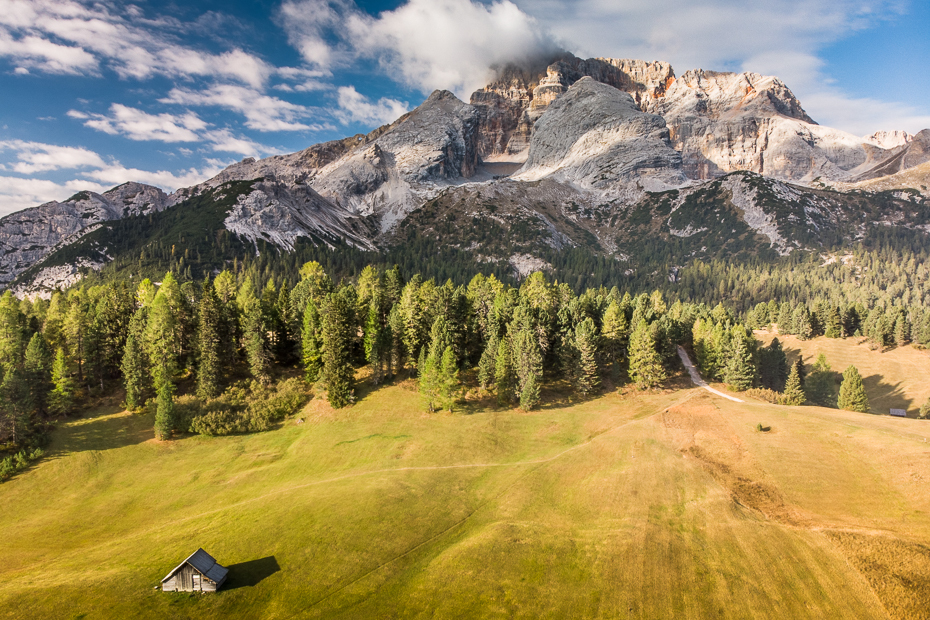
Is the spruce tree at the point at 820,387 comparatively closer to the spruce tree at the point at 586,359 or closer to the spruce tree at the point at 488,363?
the spruce tree at the point at 586,359

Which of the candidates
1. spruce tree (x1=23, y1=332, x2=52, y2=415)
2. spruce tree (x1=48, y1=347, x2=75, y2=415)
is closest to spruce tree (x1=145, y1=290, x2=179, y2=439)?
spruce tree (x1=48, y1=347, x2=75, y2=415)

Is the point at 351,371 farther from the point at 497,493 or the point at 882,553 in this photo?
the point at 882,553

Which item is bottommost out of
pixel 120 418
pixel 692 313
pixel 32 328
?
pixel 120 418

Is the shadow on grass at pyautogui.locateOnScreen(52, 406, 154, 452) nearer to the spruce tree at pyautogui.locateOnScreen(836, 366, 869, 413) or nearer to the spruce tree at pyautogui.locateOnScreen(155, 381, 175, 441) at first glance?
the spruce tree at pyautogui.locateOnScreen(155, 381, 175, 441)

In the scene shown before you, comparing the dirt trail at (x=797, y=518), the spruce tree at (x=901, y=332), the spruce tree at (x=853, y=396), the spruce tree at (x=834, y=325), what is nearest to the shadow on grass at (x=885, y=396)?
the spruce tree at (x=853, y=396)

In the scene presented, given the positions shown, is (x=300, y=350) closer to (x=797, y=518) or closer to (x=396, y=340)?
(x=396, y=340)

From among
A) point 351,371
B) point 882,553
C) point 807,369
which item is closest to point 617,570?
point 882,553
